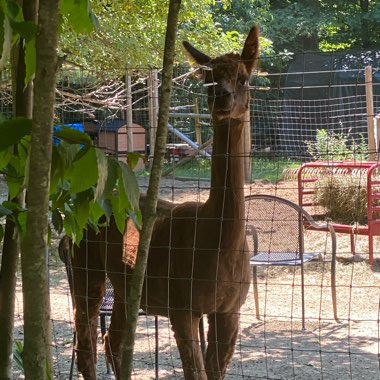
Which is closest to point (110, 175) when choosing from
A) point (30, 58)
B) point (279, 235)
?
point (30, 58)

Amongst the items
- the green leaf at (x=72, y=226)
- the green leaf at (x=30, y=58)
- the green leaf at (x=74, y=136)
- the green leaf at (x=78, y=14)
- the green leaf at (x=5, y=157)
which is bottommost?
the green leaf at (x=72, y=226)

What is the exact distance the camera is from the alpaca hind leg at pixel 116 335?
4.71m

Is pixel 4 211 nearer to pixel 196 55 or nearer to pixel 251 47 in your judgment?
pixel 251 47

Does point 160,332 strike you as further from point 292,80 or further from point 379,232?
point 292,80

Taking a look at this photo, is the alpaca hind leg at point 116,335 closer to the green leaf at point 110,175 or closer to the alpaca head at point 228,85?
the alpaca head at point 228,85

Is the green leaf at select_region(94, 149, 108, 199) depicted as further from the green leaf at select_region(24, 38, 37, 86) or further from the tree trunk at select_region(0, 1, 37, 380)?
the tree trunk at select_region(0, 1, 37, 380)

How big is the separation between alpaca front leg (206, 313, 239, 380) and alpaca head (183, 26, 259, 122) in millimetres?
1068

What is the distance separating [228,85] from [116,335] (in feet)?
6.16

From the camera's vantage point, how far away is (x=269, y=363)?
5.43m

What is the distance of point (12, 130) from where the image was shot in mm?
1271

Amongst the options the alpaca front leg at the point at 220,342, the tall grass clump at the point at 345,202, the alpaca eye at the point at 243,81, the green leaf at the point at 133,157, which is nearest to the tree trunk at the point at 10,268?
the green leaf at the point at 133,157

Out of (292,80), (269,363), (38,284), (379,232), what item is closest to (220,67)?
(269,363)

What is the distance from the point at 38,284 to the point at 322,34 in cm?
2546

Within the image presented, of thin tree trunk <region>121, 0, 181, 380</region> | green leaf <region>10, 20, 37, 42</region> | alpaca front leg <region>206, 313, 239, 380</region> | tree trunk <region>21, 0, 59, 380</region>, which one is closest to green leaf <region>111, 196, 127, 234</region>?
thin tree trunk <region>121, 0, 181, 380</region>
